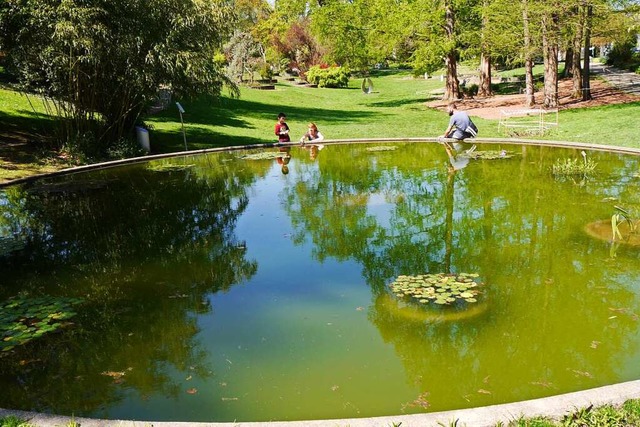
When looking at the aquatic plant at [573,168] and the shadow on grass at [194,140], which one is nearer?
the aquatic plant at [573,168]

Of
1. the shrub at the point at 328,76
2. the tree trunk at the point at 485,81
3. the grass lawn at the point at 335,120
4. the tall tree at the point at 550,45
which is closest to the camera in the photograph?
the grass lawn at the point at 335,120

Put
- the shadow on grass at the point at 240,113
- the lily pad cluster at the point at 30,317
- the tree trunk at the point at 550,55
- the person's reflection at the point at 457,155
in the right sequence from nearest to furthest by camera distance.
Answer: the lily pad cluster at the point at 30,317
the person's reflection at the point at 457,155
the tree trunk at the point at 550,55
the shadow on grass at the point at 240,113

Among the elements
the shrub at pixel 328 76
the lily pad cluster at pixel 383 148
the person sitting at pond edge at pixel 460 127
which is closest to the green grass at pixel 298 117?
the lily pad cluster at pixel 383 148

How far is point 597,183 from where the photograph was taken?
11.9 metres

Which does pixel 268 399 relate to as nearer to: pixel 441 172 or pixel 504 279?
pixel 504 279

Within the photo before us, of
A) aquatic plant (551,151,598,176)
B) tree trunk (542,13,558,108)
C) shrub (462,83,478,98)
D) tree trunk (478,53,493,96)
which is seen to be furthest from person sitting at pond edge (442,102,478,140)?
shrub (462,83,478,98)

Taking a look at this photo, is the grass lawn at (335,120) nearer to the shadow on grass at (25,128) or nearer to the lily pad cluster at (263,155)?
the lily pad cluster at (263,155)

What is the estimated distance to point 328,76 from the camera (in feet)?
162

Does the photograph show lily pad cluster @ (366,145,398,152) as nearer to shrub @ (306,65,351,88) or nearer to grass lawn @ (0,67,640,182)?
grass lawn @ (0,67,640,182)

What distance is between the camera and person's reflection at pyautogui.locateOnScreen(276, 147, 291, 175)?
15711 millimetres

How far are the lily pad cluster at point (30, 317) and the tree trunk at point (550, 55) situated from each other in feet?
72.0

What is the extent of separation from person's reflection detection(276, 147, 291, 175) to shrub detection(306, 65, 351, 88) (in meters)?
31.1

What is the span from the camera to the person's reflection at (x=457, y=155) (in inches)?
583

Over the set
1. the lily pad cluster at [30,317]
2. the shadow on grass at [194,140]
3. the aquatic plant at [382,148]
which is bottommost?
the lily pad cluster at [30,317]
